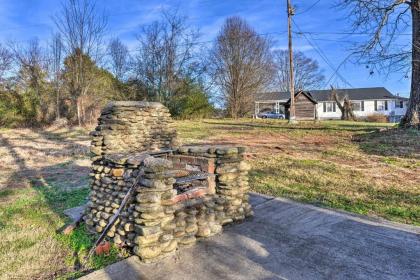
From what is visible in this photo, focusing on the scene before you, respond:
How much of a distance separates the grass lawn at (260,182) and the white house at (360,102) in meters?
27.9

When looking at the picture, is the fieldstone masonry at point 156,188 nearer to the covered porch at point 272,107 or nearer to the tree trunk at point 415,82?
the tree trunk at point 415,82

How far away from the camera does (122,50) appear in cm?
2645

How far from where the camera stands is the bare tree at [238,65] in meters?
28.2

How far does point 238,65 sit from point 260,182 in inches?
906

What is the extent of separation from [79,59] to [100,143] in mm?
15058

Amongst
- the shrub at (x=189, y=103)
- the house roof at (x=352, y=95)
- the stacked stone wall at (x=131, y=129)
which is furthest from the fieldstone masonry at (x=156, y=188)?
the house roof at (x=352, y=95)

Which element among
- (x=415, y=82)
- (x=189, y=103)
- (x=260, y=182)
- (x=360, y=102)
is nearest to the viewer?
(x=260, y=182)

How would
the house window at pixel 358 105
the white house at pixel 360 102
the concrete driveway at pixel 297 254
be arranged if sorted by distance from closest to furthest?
the concrete driveway at pixel 297 254, the white house at pixel 360 102, the house window at pixel 358 105

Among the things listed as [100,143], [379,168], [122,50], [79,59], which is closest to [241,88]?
[122,50]

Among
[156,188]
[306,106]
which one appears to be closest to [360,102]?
[306,106]

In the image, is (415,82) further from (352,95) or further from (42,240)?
(352,95)

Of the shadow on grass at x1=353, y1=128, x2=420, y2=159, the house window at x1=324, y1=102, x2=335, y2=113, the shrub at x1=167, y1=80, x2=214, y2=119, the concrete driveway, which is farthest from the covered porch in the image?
the concrete driveway

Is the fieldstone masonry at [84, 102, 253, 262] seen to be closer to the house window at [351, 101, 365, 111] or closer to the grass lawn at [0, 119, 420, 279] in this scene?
the grass lawn at [0, 119, 420, 279]

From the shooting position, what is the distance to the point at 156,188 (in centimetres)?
319
